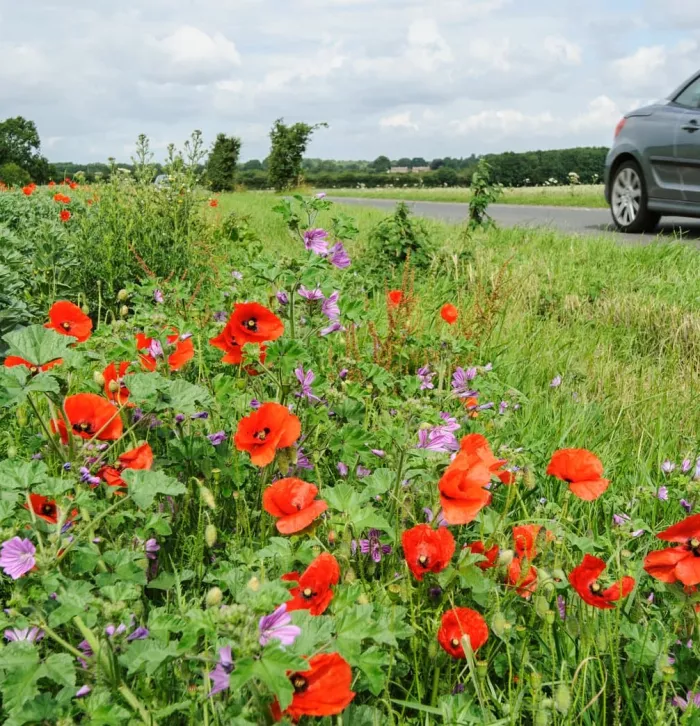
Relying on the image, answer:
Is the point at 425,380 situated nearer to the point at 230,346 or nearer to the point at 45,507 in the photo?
the point at 230,346

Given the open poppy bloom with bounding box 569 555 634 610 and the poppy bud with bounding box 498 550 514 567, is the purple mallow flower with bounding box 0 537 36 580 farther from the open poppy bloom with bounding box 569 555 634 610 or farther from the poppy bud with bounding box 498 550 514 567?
the open poppy bloom with bounding box 569 555 634 610

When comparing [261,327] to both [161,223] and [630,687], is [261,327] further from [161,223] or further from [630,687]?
[161,223]

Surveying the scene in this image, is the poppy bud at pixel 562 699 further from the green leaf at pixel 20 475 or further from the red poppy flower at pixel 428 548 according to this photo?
the green leaf at pixel 20 475

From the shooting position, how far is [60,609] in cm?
116

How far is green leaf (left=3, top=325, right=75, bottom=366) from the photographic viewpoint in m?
1.48

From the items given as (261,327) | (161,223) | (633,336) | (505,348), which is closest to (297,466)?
(261,327)

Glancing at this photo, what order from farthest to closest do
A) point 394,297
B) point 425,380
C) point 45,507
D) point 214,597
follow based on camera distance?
point 394,297 → point 425,380 → point 45,507 → point 214,597

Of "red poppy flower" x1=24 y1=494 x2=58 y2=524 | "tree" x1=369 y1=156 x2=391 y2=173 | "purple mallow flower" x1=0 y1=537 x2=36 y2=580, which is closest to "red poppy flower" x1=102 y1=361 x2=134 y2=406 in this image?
"red poppy flower" x1=24 y1=494 x2=58 y2=524

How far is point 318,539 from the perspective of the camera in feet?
4.83

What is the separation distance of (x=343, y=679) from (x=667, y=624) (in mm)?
880

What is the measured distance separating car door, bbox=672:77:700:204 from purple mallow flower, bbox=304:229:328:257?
637 centimetres

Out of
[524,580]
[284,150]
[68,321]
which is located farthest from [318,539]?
[284,150]

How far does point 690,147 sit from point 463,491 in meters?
7.22

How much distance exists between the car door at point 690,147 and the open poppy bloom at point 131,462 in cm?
720
